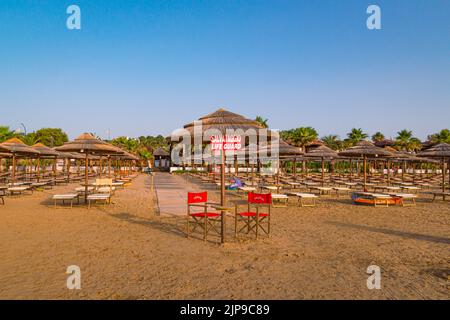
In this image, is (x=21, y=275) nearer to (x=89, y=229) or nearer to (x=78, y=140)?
(x=89, y=229)

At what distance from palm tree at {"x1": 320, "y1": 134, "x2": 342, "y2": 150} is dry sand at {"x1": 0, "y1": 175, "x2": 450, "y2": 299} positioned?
56062 mm

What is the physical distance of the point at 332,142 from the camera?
2571 inches

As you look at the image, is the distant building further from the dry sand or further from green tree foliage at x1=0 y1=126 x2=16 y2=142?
the dry sand

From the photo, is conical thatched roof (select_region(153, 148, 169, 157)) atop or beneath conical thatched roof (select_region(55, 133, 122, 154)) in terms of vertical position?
atop

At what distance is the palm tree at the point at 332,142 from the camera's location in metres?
62.8

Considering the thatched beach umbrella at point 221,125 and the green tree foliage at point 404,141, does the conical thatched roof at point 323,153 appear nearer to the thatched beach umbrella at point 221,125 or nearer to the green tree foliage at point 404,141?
the thatched beach umbrella at point 221,125

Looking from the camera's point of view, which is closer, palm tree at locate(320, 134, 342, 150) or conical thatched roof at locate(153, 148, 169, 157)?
conical thatched roof at locate(153, 148, 169, 157)

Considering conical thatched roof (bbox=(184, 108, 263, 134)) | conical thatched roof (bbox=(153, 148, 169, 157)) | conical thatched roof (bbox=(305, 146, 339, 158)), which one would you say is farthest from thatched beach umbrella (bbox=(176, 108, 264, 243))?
conical thatched roof (bbox=(153, 148, 169, 157))

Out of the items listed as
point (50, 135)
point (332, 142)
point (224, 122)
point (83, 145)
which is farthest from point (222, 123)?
point (50, 135)

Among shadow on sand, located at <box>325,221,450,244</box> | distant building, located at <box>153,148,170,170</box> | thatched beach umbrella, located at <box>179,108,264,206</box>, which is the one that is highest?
thatched beach umbrella, located at <box>179,108,264,206</box>

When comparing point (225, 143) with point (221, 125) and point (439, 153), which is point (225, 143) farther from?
point (439, 153)

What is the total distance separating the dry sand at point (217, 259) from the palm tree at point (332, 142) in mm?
56062

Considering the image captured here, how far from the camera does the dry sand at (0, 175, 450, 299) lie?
3930 millimetres
